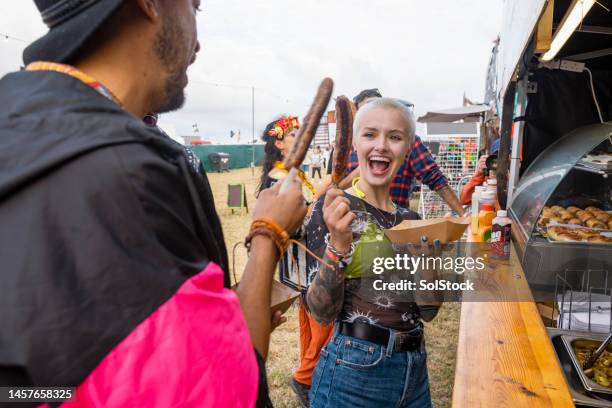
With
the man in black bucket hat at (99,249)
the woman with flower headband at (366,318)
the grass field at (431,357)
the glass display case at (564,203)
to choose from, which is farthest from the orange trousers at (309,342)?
the man in black bucket hat at (99,249)

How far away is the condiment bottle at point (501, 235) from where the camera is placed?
273 cm

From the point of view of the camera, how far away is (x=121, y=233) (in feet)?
2.11

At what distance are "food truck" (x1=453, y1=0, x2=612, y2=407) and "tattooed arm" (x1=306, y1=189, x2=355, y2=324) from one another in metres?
0.59

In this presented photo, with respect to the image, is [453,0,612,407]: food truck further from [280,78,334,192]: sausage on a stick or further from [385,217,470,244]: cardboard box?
[280,78,334,192]: sausage on a stick

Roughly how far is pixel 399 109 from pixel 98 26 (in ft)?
5.43

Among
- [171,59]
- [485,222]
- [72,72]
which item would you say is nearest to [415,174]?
[485,222]

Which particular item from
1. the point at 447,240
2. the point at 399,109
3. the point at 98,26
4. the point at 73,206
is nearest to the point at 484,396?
the point at 447,240

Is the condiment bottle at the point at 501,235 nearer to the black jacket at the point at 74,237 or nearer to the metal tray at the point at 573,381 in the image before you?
the metal tray at the point at 573,381

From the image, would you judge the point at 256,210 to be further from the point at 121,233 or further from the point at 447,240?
the point at 447,240

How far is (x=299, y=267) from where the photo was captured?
1.91 meters

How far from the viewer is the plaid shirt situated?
14.6ft

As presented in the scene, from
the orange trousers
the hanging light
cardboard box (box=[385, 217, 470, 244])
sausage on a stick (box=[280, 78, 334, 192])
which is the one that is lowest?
the orange trousers

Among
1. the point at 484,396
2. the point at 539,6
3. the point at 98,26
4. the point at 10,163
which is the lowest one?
the point at 484,396

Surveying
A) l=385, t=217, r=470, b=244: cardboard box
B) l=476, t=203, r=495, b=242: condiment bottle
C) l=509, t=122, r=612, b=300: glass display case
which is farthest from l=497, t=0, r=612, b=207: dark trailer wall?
l=385, t=217, r=470, b=244: cardboard box
